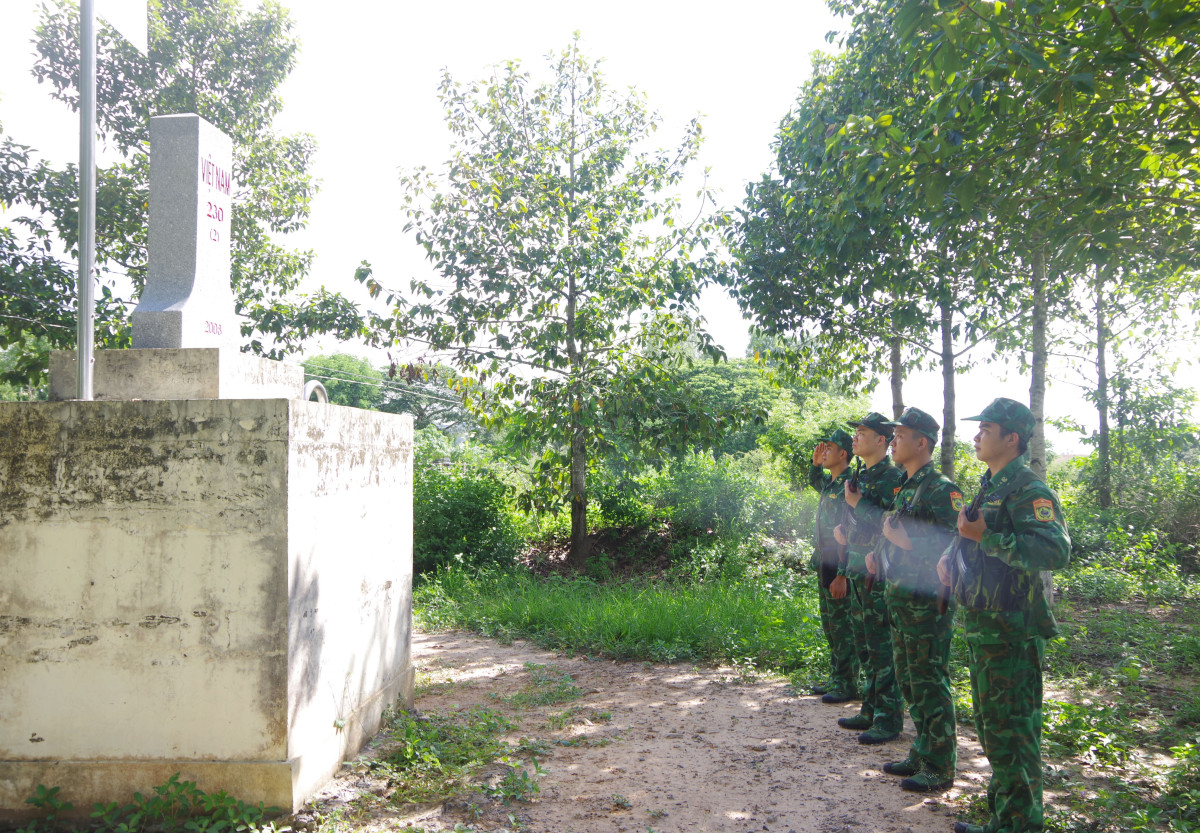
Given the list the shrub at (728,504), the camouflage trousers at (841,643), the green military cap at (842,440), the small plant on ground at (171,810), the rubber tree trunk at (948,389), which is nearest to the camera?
the small plant on ground at (171,810)

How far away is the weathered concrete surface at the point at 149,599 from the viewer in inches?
128

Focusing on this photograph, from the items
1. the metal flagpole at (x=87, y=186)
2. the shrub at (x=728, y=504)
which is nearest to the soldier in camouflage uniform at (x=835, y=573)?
the metal flagpole at (x=87, y=186)

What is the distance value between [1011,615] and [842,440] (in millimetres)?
2627

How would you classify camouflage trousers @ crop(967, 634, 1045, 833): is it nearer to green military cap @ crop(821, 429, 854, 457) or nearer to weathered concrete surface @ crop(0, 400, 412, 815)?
green military cap @ crop(821, 429, 854, 457)

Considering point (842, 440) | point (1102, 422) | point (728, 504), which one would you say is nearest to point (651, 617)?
point (842, 440)

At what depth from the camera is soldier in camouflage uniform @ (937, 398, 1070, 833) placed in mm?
3004

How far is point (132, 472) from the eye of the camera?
3342 mm

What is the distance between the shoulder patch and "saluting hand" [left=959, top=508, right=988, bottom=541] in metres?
0.20

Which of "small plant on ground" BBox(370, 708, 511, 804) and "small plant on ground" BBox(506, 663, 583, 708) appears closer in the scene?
"small plant on ground" BBox(370, 708, 511, 804)

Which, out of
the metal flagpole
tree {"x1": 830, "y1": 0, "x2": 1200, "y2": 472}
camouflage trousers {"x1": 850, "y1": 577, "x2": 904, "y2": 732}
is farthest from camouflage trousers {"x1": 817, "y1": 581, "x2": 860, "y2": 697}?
the metal flagpole

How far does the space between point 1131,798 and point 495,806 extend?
3015 millimetres

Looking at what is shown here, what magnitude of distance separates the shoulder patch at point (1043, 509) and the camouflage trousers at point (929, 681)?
842 millimetres

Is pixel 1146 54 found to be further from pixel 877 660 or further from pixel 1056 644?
pixel 1056 644

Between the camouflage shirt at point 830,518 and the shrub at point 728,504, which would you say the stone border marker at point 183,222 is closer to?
the camouflage shirt at point 830,518
